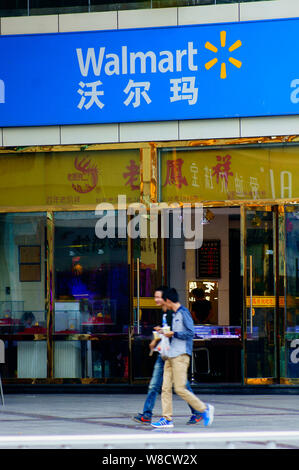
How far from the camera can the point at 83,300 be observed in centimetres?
1628

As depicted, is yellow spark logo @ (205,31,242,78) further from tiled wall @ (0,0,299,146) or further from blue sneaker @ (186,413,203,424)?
blue sneaker @ (186,413,203,424)

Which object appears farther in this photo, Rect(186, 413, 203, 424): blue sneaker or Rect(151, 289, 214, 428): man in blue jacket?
Rect(186, 413, 203, 424): blue sneaker

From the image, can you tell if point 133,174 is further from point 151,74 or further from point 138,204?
point 151,74

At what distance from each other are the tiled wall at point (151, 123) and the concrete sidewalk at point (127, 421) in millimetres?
4280

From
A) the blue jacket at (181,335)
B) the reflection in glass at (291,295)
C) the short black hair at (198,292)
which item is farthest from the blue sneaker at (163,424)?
the short black hair at (198,292)

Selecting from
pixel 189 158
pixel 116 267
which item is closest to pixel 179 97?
pixel 189 158

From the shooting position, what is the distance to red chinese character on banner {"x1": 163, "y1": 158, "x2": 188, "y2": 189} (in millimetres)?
15969

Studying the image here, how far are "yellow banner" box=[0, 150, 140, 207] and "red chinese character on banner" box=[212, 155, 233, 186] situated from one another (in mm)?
1317

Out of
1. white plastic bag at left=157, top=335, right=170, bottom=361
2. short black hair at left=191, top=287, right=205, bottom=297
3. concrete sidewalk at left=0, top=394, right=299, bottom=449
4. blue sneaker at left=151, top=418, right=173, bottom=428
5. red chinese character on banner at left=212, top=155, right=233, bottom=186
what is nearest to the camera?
concrete sidewalk at left=0, top=394, right=299, bottom=449

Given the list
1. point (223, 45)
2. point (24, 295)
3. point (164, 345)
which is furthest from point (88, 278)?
point (164, 345)

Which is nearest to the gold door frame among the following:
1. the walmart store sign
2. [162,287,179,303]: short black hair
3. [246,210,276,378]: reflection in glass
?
[246,210,276,378]: reflection in glass

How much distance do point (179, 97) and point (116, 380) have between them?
482 centimetres

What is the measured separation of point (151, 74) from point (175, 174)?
5.57 ft

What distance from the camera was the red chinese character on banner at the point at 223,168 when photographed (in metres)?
15.9
